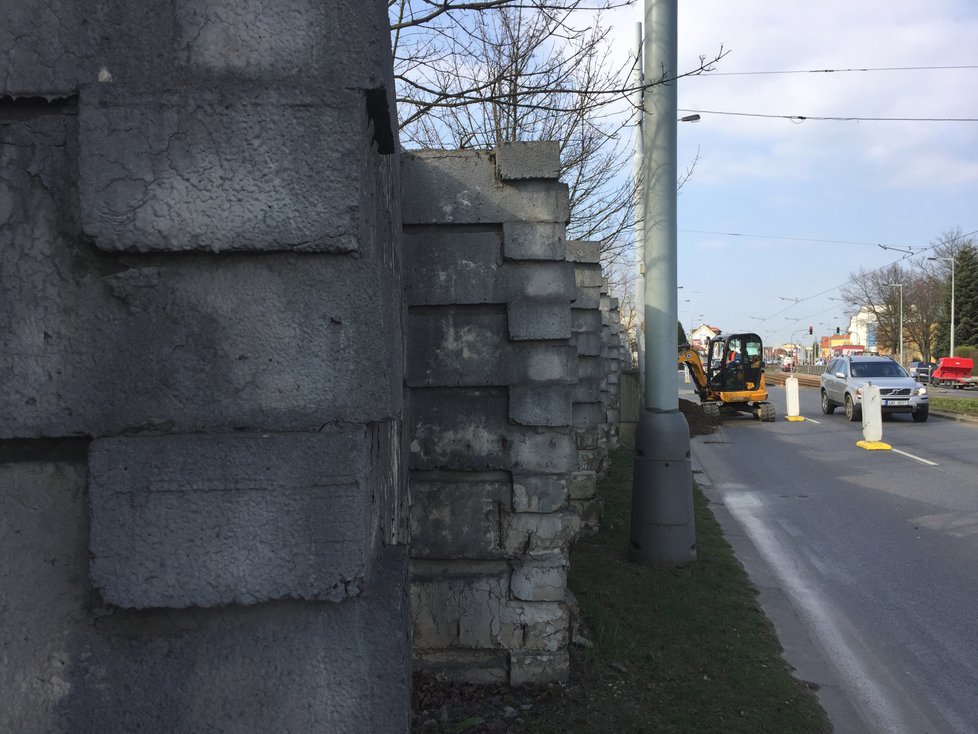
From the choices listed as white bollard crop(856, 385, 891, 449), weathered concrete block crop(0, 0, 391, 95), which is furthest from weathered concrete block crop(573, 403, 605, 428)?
white bollard crop(856, 385, 891, 449)

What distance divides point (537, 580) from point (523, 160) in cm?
252

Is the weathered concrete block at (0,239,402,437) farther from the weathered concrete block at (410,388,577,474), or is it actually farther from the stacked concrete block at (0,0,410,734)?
the weathered concrete block at (410,388,577,474)

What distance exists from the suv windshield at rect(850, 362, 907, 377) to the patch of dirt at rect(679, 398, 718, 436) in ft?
14.0

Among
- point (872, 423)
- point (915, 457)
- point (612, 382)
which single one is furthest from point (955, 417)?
point (612, 382)

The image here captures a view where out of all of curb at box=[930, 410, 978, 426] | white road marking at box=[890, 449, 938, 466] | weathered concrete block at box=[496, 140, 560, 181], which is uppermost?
weathered concrete block at box=[496, 140, 560, 181]

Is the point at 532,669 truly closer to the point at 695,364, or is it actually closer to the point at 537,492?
the point at 537,492

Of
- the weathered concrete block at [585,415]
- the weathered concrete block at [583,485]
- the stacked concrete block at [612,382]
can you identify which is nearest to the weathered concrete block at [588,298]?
the weathered concrete block at [585,415]

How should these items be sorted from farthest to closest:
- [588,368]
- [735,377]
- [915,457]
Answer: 1. [735,377]
2. [915,457]
3. [588,368]

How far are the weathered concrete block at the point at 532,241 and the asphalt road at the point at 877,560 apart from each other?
3.05m

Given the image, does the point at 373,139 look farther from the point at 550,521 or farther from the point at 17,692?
the point at 550,521

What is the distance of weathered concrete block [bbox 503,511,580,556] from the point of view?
5.05 m

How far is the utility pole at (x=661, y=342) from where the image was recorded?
24.6 feet

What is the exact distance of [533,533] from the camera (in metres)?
5.07

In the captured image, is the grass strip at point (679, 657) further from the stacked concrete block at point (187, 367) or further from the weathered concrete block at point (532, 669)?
the stacked concrete block at point (187, 367)
